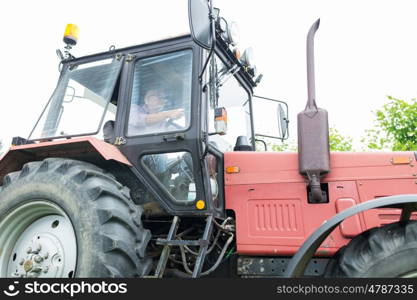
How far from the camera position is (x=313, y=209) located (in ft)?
9.79

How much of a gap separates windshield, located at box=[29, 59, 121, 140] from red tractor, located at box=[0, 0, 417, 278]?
0.02 m

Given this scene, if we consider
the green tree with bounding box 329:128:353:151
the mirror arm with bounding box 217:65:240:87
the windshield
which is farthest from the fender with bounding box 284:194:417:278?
the green tree with bounding box 329:128:353:151

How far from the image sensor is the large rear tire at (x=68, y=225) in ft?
8.16

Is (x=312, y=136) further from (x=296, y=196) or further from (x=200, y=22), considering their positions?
(x=200, y=22)

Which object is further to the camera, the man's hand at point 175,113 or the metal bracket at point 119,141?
the metal bracket at point 119,141

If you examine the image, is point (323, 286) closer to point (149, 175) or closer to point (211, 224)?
point (211, 224)

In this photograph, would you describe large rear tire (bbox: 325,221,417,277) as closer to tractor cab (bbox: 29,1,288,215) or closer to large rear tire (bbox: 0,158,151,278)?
tractor cab (bbox: 29,1,288,215)

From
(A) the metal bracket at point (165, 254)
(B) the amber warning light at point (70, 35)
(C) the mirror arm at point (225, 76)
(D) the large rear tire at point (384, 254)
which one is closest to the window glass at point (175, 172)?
(A) the metal bracket at point (165, 254)

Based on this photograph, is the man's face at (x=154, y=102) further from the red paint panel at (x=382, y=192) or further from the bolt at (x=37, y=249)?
the red paint panel at (x=382, y=192)

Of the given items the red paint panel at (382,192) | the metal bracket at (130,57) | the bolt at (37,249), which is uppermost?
the metal bracket at (130,57)

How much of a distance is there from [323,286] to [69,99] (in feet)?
9.33

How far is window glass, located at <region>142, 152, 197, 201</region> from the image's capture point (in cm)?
301

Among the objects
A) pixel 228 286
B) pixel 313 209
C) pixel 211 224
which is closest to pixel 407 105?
pixel 313 209

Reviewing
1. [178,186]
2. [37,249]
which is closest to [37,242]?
[37,249]
